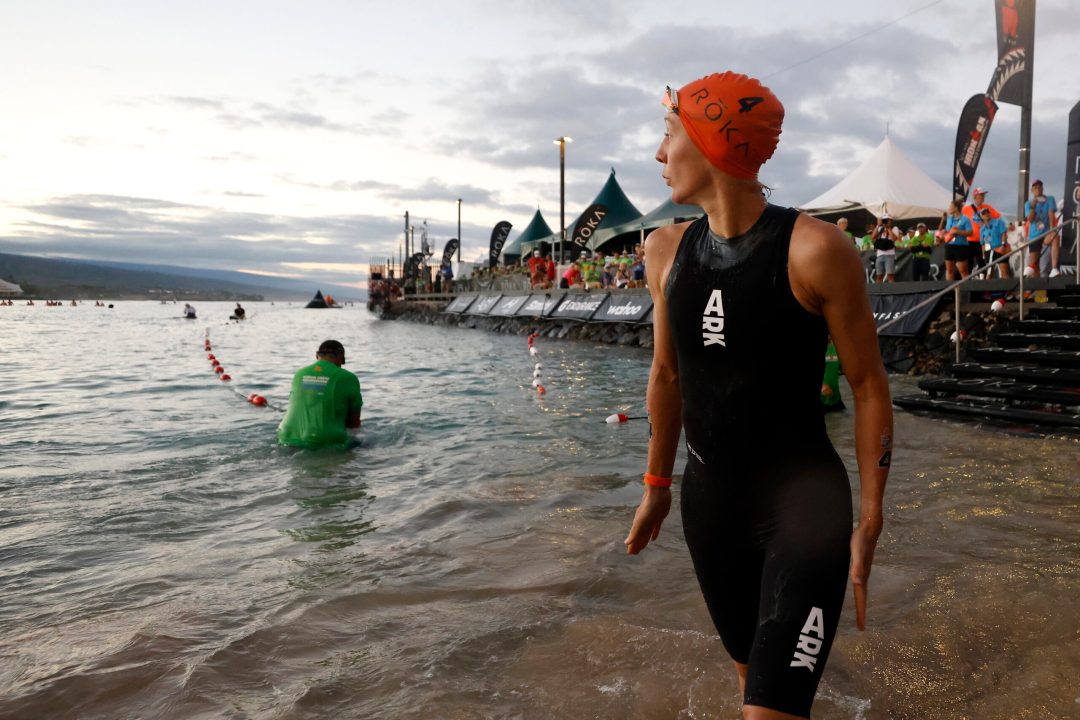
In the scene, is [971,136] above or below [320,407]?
above

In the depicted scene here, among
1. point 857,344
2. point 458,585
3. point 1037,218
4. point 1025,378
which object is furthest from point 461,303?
point 857,344

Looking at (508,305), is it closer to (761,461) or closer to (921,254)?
(921,254)

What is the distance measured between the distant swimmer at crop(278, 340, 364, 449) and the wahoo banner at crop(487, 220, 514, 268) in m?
45.8

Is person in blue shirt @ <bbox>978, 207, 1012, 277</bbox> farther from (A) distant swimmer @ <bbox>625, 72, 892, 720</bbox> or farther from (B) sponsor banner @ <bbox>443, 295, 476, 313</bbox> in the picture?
(B) sponsor banner @ <bbox>443, 295, 476, 313</bbox>

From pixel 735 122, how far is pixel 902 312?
1412 centimetres

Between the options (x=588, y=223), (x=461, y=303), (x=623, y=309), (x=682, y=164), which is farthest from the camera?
(x=461, y=303)

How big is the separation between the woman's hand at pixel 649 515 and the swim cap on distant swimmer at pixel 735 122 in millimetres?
984

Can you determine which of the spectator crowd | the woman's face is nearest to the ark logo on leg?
the woman's face

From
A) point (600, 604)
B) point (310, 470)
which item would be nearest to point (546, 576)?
point (600, 604)

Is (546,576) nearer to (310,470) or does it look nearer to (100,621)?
(100,621)

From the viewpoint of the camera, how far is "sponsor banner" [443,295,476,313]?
43.0 metres

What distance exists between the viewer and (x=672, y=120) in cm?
197

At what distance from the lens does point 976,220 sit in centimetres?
1435

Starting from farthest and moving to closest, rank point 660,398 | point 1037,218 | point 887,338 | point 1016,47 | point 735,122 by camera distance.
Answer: point 887,338 < point 1016,47 < point 1037,218 < point 660,398 < point 735,122
